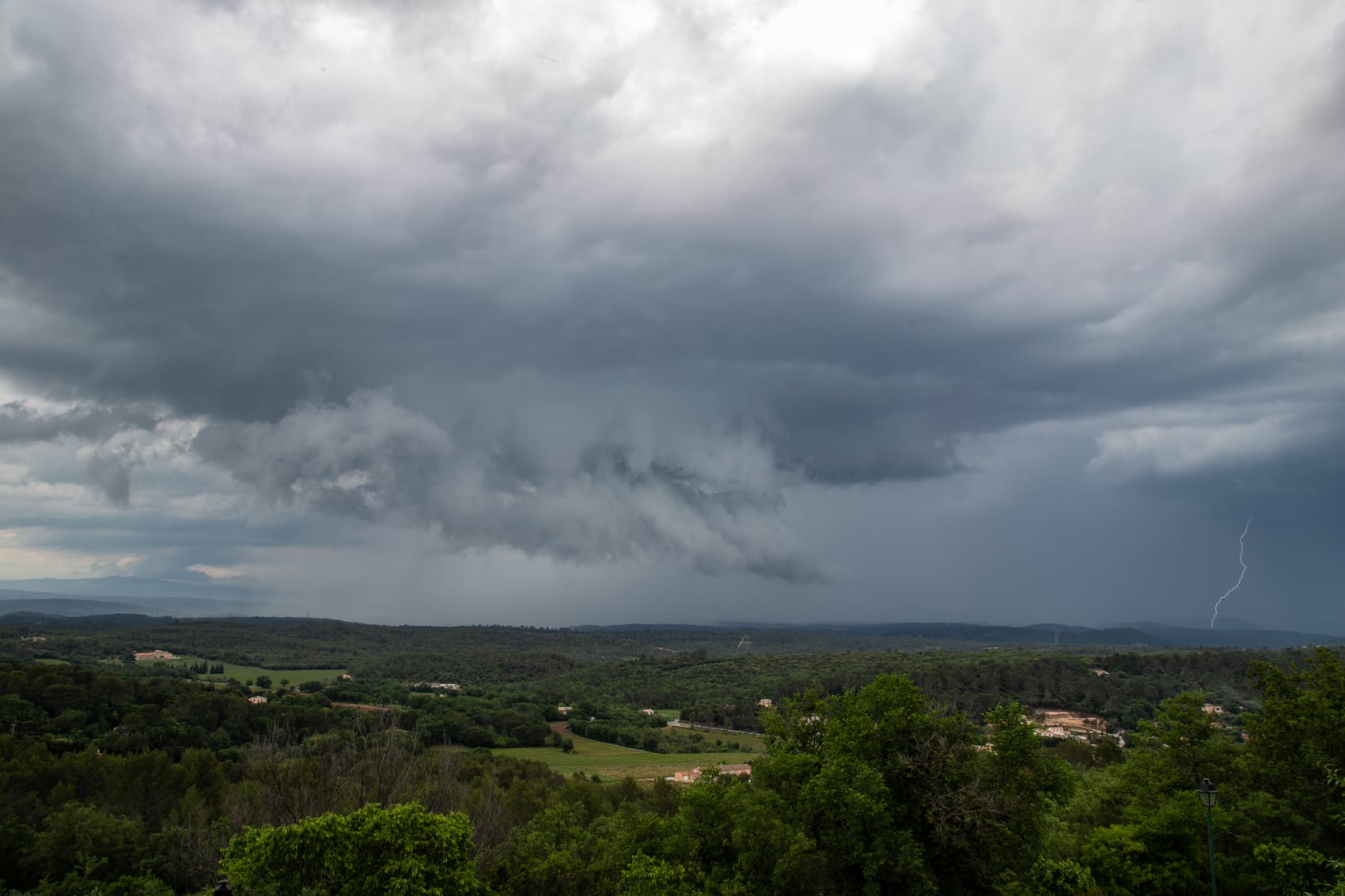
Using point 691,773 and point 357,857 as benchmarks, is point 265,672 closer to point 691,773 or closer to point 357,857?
point 691,773

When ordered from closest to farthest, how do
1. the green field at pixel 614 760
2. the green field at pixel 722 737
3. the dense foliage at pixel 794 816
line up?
the dense foliage at pixel 794 816, the green field at pixel 614 760, the green field at pixel 722 737

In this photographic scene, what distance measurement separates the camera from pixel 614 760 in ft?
300

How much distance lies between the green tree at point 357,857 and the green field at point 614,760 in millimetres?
59058

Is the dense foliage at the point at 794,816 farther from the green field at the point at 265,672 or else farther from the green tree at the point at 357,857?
the green field at the point at 265,672

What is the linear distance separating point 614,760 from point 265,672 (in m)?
98.8

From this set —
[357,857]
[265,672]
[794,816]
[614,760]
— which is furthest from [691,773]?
[265,672]

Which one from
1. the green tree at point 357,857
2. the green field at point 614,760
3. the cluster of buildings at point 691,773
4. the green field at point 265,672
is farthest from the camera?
the green field at point 265,672

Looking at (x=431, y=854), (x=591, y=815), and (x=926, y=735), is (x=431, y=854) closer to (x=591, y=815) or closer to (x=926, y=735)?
(x=926, y=735)

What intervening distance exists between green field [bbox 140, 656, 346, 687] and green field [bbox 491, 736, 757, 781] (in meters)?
65.4

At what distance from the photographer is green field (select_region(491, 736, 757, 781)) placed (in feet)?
265

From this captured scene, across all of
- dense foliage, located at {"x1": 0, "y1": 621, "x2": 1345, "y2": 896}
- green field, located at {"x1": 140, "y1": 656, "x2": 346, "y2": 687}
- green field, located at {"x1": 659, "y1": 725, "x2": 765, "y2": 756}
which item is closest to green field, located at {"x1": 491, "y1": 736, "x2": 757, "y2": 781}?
green field, located at {"x1": 659, "y1": 725, "x2": 765, "y2": 756}

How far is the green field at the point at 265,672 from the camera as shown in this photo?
13807cm

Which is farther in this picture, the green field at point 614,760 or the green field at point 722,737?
the green field at point 722,737

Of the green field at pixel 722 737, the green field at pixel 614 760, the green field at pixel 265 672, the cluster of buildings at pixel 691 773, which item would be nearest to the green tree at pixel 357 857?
the cluster of buildings at pixel 691 773
